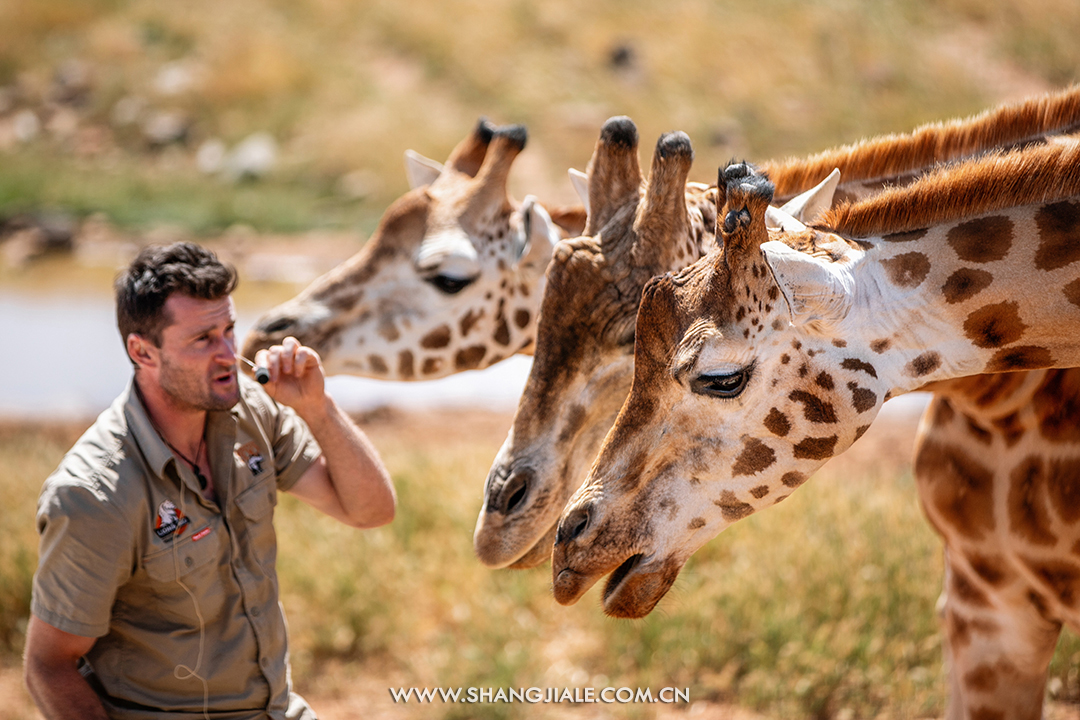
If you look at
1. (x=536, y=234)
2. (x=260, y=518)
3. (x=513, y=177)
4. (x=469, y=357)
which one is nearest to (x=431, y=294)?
(x=469, y=357)

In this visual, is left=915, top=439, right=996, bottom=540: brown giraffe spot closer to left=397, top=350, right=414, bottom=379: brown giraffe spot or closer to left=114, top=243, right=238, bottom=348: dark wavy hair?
left=397, top=350, right=414, bottom=379: brown giraffe spot

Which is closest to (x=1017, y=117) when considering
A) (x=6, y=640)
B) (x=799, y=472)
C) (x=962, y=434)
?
(x=962, y=434)

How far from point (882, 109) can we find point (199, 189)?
48.7 ft

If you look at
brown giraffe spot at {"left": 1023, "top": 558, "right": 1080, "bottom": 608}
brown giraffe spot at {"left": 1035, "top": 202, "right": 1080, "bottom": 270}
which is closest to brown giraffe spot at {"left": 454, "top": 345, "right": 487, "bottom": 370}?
brown giraffe spot at {"left": 1023, "top": 558, "right": 1080, "bottom": 608}

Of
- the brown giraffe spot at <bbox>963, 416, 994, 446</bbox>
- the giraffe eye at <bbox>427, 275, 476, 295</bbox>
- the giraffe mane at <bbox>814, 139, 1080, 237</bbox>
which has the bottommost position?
the brown giraffe spot at <bbox>963, 416, 994, 446</bbox>

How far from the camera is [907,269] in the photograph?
93.4 inches

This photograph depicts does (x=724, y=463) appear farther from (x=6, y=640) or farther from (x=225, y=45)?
(x=225, y=45)

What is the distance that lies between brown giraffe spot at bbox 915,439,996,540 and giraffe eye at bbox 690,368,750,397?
1214 millimetres

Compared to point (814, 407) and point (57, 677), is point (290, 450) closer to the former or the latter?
point (57, 677)

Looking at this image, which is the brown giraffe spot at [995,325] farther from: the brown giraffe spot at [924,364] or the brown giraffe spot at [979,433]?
the brown giraffe spot at [979,433]

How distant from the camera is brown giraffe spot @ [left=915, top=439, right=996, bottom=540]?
3.09 m

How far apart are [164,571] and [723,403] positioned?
166cm

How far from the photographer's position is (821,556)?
5.31m

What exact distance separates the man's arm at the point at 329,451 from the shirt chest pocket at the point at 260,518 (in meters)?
0.20
